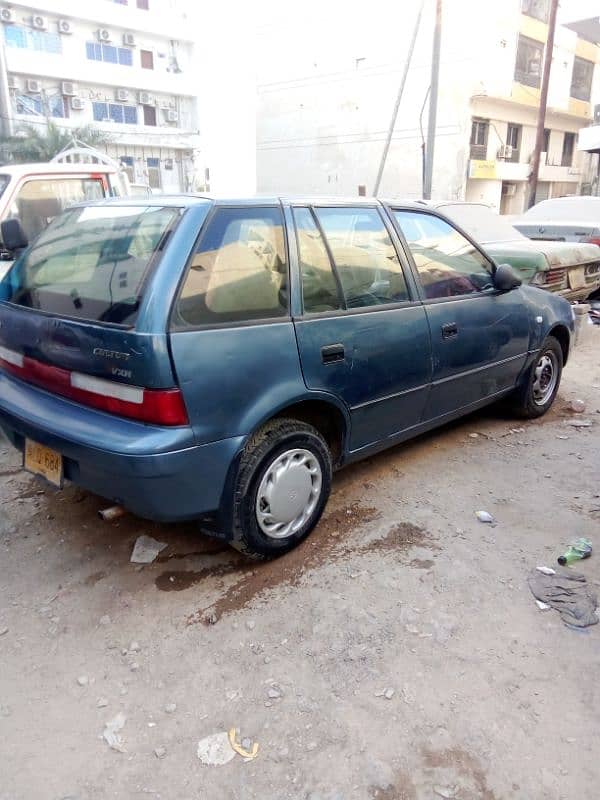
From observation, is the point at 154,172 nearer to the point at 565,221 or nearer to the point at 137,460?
the point at 565,221

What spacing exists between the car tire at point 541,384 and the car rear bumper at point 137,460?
9.61 ft

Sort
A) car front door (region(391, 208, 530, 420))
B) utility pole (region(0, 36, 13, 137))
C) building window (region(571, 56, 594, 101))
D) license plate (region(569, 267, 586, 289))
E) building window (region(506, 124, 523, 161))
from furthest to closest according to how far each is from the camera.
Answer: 1. building window (region(571, 56, 594, 101))
2. building window (region(506, 124, 523, 161))
3. utility pole (region(0, 36, 13, 137))
4. license plate (region(569, 267, 586, 289))
5. car front door (region(391, 208, 530, 420))

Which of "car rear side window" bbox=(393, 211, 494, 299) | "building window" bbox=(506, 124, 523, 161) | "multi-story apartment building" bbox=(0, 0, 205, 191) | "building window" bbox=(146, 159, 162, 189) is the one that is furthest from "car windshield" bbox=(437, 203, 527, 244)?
"building window" bbox=(146, 159, 162, 189)

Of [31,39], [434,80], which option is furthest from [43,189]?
[31,39]

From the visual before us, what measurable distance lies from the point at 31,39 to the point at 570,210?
26.2 metres

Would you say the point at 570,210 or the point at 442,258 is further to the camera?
the point at 570,210

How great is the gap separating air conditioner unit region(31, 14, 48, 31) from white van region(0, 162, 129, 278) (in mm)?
26767

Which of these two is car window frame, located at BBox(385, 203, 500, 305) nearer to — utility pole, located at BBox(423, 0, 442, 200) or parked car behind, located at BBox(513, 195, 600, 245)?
parked car behind, located at BBox(513, 195, 600, 245)

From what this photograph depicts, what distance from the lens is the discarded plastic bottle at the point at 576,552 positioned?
10.2ft

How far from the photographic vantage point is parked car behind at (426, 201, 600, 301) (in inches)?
279

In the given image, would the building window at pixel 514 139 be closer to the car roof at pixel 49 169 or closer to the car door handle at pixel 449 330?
the car roof at pixel 49 169

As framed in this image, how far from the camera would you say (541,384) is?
5047 millimetres

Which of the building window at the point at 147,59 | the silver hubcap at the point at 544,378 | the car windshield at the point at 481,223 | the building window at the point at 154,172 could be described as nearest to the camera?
the silver hubcap at the point at 544,378

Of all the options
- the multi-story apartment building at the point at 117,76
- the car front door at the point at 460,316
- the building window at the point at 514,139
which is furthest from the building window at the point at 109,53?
the car front door at the point at 460,316
